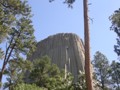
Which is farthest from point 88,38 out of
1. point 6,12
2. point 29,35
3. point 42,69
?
point 42,69

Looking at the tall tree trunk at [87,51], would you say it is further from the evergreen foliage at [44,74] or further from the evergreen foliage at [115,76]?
the evergreen foliage at [115,76]

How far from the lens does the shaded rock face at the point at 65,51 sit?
83.8m

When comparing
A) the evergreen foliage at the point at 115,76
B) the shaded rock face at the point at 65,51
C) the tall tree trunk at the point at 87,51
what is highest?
the shaded rock face at the point at 65,51

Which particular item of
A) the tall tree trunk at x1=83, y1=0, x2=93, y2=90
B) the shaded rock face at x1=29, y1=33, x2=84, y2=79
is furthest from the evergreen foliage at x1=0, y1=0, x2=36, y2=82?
the shaded rock face at x1=29, y1=33, x2=84, y2=79

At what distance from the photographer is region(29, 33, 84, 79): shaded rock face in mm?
83750

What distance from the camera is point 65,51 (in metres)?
88.5

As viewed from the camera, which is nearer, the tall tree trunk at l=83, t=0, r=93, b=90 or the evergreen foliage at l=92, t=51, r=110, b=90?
the tall tree trunk at l=83, t=0, r=93, b=90

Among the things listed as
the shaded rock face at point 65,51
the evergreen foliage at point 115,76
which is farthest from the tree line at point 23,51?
the shaded rock face at point 65,51

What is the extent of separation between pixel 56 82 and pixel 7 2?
50.2 ft

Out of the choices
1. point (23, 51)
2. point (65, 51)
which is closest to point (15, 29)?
point (23, 51)

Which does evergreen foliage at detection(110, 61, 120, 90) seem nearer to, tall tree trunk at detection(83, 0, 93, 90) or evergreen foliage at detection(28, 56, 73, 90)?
evergreen foliage at detection(28, 56, 73, 90)

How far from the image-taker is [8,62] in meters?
41.8

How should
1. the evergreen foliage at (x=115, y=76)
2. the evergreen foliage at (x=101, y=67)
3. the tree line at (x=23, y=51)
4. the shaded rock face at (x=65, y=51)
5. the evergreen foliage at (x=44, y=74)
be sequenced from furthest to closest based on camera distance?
the shaded rock face at (x=65, y=51) < the evergreen foliage at (x=101, y=67) < the evergreen foliage at (x=115, y=76) < the evergreen foliage at (x=44, y=74) < the tree line at (x=23, y=51)

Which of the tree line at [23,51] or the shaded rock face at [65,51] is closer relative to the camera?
the tree line at [23,51]
